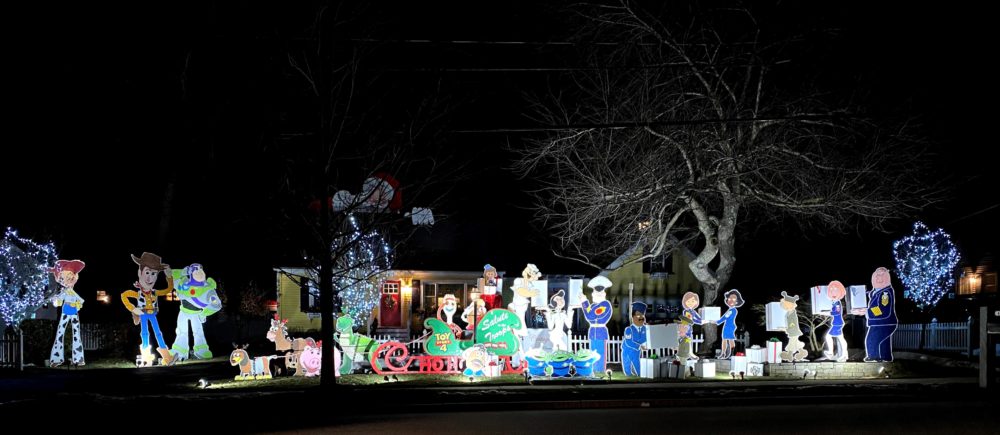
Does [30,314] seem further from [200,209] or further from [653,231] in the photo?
[200,209]

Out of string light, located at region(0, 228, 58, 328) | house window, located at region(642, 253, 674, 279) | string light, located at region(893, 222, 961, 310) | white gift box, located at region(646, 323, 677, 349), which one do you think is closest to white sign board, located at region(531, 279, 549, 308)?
white gift box, located at region(646, 323, 677, 349)

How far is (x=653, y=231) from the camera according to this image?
2394 centimetres

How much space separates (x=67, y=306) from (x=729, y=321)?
17.7 metres

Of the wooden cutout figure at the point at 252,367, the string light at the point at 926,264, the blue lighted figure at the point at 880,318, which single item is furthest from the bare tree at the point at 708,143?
the string light at the point at 926,264

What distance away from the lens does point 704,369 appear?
2016 centimetres

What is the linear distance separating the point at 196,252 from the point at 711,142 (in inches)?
1415

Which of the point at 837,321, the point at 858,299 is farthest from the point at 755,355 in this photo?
the point at 858,299

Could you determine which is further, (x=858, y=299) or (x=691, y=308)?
(x=858, y=299)

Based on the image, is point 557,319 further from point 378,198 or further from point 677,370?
point 378,198

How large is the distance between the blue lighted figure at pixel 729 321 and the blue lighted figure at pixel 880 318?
3119 mm

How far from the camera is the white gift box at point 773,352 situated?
20.6 metres

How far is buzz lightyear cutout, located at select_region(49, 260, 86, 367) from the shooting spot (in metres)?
23.6

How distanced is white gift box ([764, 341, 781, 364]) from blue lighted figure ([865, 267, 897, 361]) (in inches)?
90.5

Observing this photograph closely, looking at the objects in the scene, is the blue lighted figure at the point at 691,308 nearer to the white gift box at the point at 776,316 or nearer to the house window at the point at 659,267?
the white gift box at the point at 776,316
